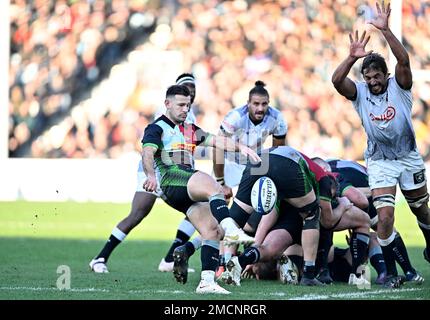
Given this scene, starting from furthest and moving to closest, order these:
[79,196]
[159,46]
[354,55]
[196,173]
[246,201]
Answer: [159,46], [79,196], [246,201], [354,55], [196,173]

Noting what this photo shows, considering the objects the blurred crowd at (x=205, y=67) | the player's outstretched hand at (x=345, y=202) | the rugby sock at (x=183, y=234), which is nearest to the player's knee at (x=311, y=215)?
the player's outstretched hand at (x=345, y=202)

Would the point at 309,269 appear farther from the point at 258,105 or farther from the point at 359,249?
the point at 258,105

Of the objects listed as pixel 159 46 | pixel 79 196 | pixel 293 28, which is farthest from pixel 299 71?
pixel 79 196

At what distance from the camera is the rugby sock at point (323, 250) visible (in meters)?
8.91

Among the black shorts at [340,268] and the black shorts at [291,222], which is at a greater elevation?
the black shorts at [291,222]

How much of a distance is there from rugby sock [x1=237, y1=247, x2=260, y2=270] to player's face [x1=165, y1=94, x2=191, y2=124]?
1.24 metres

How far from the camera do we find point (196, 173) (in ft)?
25.9

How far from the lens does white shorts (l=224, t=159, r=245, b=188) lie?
11.6m

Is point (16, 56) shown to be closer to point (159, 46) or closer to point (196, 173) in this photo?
point (159, 46)

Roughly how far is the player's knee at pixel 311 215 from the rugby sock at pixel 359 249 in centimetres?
49

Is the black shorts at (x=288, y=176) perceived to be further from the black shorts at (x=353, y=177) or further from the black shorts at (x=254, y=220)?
the black shorts at (x=353, y=177)

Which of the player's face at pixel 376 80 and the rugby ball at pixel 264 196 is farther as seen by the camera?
the player's face at pixel 376 80

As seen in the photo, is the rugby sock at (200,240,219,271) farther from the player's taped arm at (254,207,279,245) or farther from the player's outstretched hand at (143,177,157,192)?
the player's taped arm at (254,207,279,245)

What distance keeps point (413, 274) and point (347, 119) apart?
400 inches
